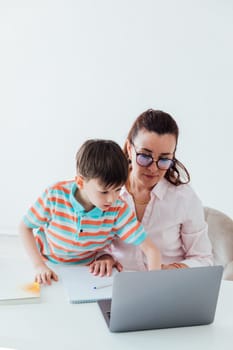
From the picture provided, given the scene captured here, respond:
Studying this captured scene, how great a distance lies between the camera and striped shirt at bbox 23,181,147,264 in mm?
1517

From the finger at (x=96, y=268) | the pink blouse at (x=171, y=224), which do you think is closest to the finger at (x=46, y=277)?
the finger at (x=96, y=268)

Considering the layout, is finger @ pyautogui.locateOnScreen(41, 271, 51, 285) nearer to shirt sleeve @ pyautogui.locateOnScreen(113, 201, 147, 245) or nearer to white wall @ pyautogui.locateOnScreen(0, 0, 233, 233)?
shirt sleeve @ pyautogui.locateOnScreen(113, 201, 147, 245)

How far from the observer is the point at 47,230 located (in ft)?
5.23

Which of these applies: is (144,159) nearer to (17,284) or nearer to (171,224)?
(171,224)

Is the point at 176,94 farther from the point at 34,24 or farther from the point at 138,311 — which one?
the point at 138,311

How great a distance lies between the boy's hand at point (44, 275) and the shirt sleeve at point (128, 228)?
10.4 inches

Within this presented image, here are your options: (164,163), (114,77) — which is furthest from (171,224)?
(114,77)

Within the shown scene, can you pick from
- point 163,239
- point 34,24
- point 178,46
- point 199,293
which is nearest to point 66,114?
point 34,24

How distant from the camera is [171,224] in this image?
5.75ft

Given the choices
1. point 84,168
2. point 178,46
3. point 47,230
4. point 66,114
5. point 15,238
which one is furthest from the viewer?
point 15,238

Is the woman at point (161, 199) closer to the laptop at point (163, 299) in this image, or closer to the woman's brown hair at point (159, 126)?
the woman's brown hair at point (159, 126)

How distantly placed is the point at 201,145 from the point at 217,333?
256 centimetres

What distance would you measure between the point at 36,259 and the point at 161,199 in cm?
53

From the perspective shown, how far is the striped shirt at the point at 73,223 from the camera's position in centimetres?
152
